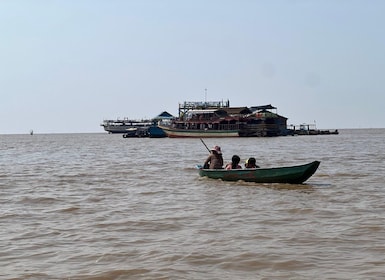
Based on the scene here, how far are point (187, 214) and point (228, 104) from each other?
3189 inches

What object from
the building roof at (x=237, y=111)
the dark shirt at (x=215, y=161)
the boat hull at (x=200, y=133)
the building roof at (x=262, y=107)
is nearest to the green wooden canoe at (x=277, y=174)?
the dark shirt at (x=215, y=161)

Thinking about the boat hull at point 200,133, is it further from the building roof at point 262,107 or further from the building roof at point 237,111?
the building roof at point 262,107

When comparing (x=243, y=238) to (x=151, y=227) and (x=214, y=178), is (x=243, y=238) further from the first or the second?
(x=214, y=178)

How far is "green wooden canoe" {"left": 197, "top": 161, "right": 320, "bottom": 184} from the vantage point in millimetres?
16094

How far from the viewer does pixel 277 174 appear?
53.1 ft

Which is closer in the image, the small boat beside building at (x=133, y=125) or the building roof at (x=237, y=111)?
the building roof at (x=237, y=111)

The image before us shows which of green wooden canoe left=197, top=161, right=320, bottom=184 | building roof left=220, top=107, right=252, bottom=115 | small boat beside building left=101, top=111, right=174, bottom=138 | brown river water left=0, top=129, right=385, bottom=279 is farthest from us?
small boat beside building left=101, top=111, right=174, bottom=138

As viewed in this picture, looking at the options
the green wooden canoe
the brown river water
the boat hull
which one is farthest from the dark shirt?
the boat hull

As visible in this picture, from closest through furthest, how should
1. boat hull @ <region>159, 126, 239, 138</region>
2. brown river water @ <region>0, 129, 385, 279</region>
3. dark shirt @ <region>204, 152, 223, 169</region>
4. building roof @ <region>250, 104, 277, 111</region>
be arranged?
brown river water @ <region>0, 129, 385, 279</region>, dark shirt @ <region>204, 152, 223, 169</region>, boat hull @ <region>159, 126, 239, 138</region>, building roof @ <region>250, 104, 277, 111</region>

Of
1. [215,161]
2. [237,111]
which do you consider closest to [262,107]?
[237,111]

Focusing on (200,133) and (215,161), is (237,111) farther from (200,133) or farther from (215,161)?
(215,161)

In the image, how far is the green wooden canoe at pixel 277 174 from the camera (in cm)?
1609

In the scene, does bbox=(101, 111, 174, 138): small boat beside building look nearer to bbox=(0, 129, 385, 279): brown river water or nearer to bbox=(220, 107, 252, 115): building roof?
bbox=(220, 107, 252, 115): building roof

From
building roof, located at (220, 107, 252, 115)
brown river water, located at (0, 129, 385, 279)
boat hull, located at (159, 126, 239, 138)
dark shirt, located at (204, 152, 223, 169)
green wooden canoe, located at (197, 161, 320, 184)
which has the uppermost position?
building roof, located at (220, 107, 252, 115)
